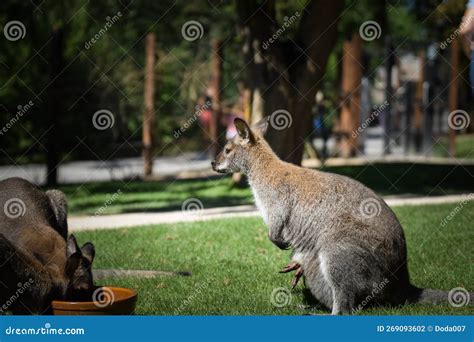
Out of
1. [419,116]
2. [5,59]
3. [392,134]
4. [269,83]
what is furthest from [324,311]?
[392,134]

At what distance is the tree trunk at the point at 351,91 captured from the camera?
18.6 meters

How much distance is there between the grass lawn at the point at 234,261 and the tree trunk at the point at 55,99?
5653 mm

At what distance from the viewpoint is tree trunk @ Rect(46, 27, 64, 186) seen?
46.8 feet

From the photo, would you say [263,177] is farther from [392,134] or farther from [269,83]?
[392,134]

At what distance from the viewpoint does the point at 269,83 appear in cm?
1201

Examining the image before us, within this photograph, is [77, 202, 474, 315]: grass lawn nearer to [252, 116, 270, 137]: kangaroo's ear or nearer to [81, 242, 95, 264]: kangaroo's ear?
[81, 242, 95, 264]: kangaroo's ear

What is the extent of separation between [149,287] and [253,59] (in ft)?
21.2

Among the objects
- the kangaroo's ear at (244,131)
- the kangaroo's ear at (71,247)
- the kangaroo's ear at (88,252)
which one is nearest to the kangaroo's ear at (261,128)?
the kangaroo's ear at (244,131)

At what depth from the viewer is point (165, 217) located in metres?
10.1

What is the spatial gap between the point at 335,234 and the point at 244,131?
51.3 inches

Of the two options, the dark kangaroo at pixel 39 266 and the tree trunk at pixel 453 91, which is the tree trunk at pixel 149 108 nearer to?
the tree trunk at pixel 453 91

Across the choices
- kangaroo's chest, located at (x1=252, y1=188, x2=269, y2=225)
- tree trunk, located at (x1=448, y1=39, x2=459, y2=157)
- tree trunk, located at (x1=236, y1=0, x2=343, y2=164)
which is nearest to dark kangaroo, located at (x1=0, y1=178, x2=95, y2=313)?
kangaroo's chest, located at (x1=252, y1=188, x2=269, y2=225)

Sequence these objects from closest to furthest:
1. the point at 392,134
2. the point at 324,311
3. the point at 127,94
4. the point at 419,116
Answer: the point at 324,311
the point at 127,94
the point at 419,116
the point at 392,134

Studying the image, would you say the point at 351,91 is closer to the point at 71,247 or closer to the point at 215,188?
the point at 215,188
